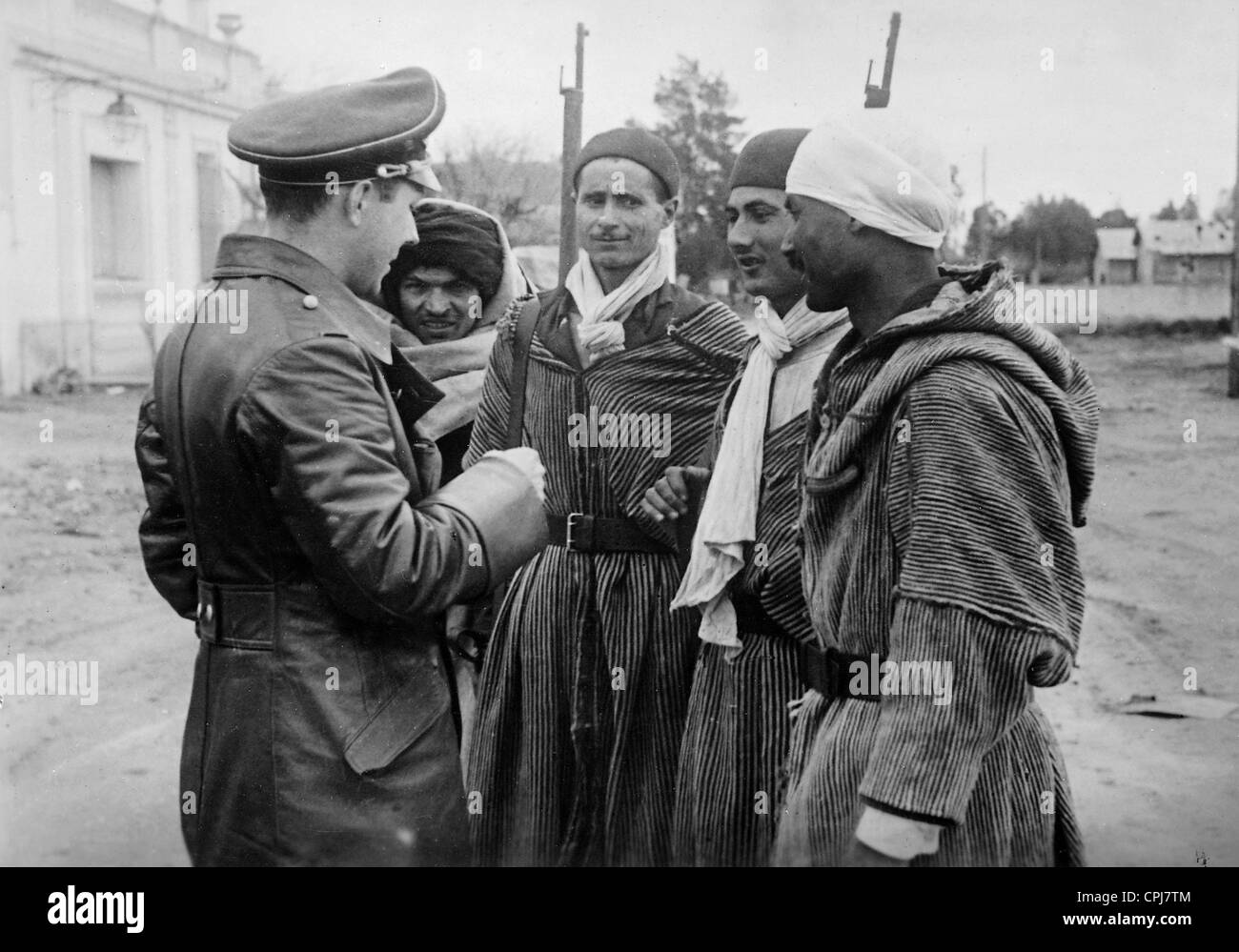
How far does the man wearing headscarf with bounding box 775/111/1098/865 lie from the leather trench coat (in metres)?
0.58

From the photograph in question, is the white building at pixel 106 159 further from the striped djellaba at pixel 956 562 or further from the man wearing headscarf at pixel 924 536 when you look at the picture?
the striped djellaba at pixel 956 562

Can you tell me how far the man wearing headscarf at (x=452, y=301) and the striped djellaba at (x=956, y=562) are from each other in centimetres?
176

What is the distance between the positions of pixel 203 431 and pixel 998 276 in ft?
4.15

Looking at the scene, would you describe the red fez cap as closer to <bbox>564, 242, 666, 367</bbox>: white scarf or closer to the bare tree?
<bbox>564, 242, 666, 367</bbox>: white scarf

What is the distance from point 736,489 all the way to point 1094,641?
3539mm

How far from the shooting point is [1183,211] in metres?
3.50

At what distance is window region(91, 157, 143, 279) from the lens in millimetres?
4027

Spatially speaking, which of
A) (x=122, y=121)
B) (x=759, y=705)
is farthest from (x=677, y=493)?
(x=122, y=121)

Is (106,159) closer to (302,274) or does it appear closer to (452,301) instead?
(452,301)

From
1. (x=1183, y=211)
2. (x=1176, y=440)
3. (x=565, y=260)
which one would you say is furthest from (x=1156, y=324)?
(x=565, y=260)

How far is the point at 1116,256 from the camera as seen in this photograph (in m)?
3.90

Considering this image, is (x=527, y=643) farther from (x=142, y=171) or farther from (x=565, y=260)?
(x=142, y=171)

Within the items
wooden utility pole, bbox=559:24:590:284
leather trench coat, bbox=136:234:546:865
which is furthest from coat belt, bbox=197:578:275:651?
wooden utility pole, bbox=559:24:590:284

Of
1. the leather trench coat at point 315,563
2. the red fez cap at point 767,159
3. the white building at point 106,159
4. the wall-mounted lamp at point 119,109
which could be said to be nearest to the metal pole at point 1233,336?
the red fez cap at point 767,159
